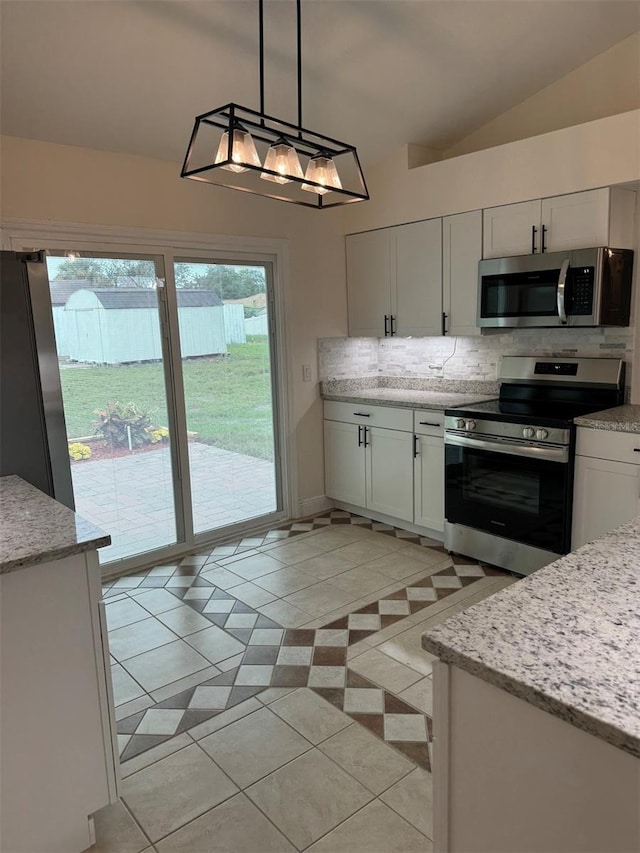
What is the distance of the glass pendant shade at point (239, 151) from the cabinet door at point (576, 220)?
6.63ft

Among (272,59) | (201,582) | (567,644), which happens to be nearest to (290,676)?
(201,582)

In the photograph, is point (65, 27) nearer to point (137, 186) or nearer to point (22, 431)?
point (137, 186)

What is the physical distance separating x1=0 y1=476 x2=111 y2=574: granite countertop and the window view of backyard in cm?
148

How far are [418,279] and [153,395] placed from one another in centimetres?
192

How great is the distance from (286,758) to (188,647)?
891mm

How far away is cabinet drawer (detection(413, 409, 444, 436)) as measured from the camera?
12.3 ft

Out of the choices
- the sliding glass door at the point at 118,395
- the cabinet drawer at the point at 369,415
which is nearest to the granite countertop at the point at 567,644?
the cabinet drawer at the point at 369,415

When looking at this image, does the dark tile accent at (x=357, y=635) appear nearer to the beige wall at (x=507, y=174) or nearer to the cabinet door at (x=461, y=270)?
the cabinet door at (x=461, y=270)

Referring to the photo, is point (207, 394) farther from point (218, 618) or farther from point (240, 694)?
point (240, 694)

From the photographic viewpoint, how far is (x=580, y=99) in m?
3.43

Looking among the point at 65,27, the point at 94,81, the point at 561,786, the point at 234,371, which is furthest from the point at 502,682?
the point at 234,371

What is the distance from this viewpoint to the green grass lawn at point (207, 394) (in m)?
3.44

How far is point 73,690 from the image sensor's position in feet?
5.42

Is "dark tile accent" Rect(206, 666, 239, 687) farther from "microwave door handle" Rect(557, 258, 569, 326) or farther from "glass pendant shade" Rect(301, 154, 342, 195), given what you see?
"microwave door handle" Rect(557, 258, 569, 326)
